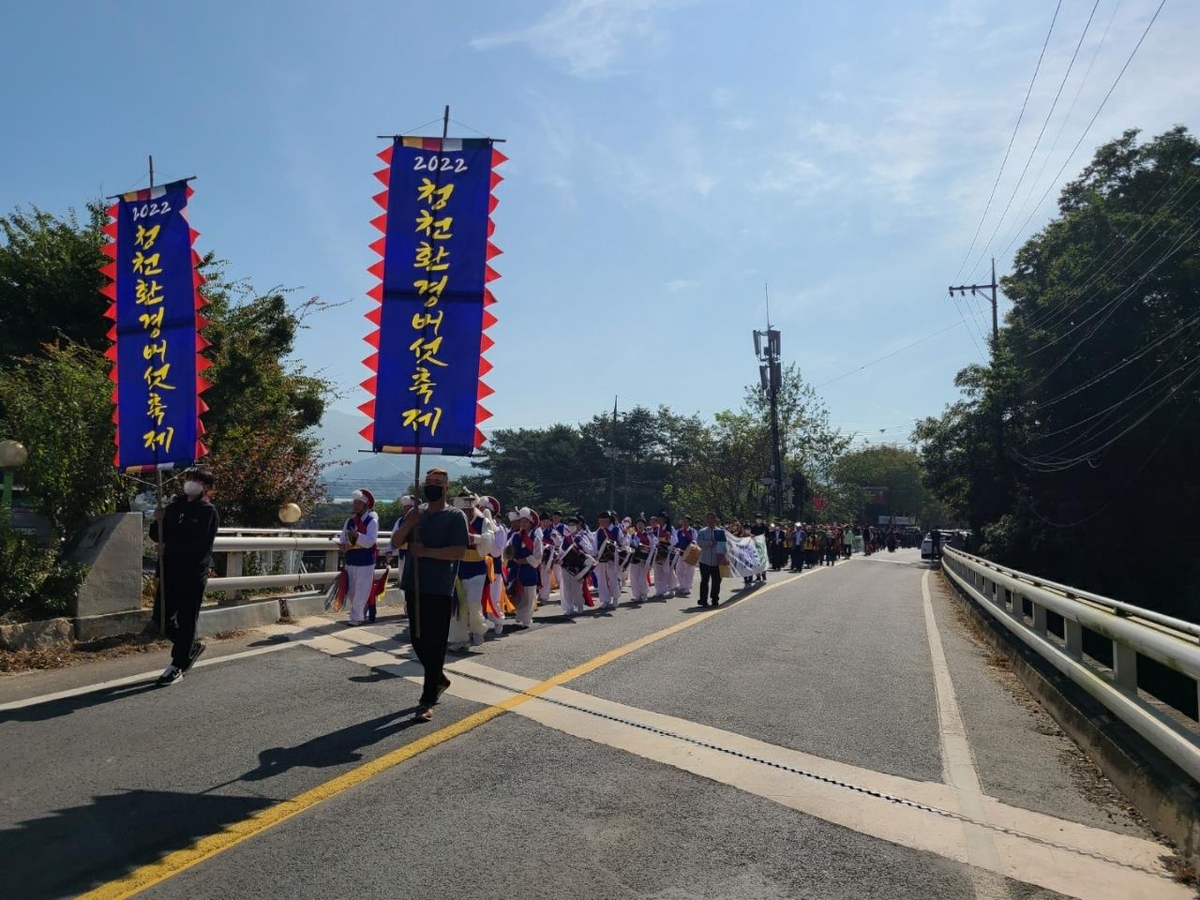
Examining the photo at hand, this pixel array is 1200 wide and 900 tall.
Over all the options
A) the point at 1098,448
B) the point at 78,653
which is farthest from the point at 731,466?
the point at 78,653

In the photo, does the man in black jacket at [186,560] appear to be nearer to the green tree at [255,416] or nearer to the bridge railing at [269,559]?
the bridge railing at [269,559]

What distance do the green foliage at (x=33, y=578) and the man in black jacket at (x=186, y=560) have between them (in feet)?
4.48

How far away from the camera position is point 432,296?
27.2 feet

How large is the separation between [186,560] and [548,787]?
450 cm

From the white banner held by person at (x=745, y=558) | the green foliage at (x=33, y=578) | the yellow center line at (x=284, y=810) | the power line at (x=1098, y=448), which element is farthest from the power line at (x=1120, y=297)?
the green foliage at (x=33, y=578)

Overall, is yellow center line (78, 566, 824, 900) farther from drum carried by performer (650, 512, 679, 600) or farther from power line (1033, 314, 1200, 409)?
power line (1033, 314, 1200, 409)

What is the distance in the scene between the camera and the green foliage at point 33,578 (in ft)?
26.9

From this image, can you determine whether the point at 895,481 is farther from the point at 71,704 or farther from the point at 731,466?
the point at 71,704

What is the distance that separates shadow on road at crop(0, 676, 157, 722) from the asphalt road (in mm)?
33

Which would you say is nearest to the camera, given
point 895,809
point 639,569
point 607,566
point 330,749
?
point 895,809

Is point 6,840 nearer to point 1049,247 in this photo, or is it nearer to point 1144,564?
point 1144,564

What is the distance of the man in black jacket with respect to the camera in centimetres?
763

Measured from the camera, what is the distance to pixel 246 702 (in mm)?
6828

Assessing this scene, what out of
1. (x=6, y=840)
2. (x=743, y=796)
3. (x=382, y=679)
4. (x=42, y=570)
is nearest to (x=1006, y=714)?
(x=743, y=796)
